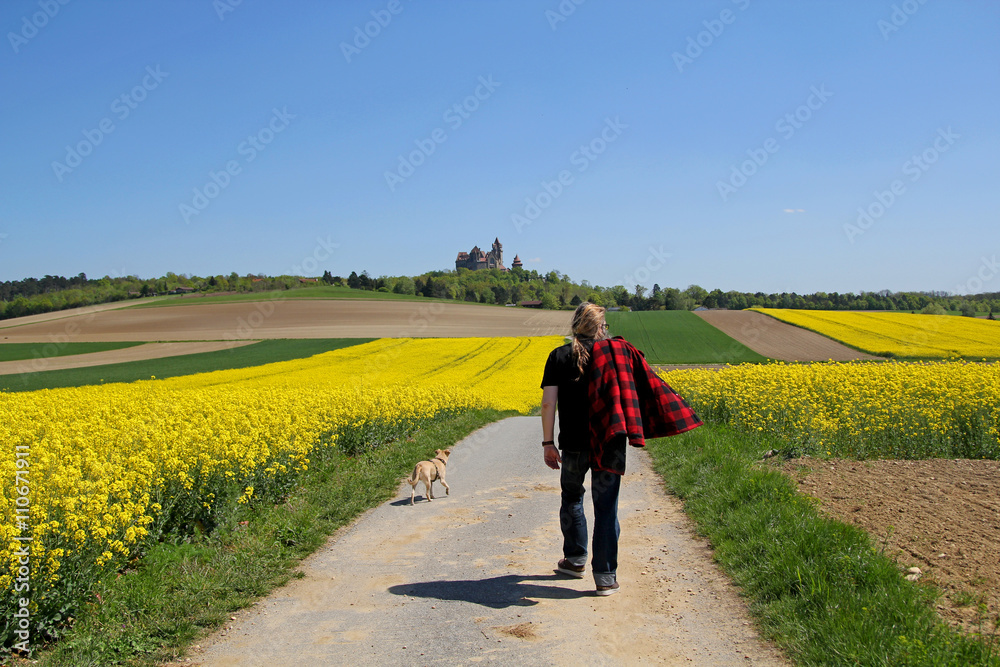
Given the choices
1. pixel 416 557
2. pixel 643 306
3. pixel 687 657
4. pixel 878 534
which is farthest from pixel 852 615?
pixel 643 306

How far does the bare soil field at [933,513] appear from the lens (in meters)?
4.48

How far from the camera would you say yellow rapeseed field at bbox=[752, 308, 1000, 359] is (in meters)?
37.6

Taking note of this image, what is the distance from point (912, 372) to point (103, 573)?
1729 centimetres

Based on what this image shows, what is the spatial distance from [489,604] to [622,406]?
1666 millimetres

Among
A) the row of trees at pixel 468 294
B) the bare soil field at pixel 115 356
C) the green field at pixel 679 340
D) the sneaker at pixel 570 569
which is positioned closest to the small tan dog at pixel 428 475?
the sneaker at pixel 570 569

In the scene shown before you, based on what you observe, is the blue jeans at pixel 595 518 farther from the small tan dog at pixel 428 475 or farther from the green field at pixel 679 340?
the green field at pixel 679 340

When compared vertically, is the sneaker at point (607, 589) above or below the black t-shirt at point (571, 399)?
below

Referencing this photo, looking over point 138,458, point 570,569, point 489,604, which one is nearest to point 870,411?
point 570,569

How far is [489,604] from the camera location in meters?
4.41

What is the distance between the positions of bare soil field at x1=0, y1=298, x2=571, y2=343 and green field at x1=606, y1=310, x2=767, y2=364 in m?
7.00

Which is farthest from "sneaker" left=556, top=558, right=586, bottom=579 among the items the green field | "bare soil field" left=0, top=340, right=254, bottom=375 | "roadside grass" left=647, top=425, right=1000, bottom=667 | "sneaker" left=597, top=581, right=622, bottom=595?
"bare soil field" left=0, top=340, right=254, bottom=375

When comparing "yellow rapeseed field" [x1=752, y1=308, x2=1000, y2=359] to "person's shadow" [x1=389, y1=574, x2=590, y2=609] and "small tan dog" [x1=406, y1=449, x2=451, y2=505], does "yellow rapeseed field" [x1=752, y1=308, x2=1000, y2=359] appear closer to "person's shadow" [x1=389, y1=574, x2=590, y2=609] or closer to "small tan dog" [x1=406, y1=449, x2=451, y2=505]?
"small tan dog" [x1=406, y1=449, x2=451, y2=505]

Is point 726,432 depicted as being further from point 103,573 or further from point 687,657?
point 103,573

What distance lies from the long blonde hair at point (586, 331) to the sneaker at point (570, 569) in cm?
152
